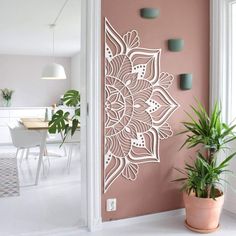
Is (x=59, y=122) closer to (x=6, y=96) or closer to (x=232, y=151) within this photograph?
(x=232, y=151)

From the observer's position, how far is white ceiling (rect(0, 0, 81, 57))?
3.59m

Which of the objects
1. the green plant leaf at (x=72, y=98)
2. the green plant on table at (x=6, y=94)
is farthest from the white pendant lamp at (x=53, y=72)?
the green plant on table at (x=6, y=94)

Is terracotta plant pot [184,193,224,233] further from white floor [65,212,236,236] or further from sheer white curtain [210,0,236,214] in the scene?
sheer white curtain [210,0,236,214]

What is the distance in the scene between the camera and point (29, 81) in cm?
752

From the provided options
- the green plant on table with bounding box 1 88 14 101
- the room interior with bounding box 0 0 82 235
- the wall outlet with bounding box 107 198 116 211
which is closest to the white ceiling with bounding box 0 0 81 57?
the room interior with bounding box 0 0 82 235

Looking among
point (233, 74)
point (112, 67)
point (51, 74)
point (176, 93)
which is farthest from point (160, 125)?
point (51, 74)

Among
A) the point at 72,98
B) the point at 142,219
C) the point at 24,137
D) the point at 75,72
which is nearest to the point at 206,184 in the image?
the point at 142,219

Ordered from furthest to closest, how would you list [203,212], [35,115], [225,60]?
[35,115] < [225,60] < [203,212]

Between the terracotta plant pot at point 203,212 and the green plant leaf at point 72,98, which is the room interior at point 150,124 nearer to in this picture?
the terracotta plant pot at point 203,212

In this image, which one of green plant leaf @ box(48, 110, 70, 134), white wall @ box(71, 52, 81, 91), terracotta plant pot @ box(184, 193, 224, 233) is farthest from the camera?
white wall @ box(71, 52, 81, 91)

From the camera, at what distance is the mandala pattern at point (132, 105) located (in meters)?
2.51

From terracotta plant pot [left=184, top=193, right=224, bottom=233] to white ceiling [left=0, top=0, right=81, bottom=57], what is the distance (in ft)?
8.21

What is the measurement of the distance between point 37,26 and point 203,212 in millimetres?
3556

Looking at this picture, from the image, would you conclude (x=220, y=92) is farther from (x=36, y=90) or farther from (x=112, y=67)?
(x=36, y=90)
